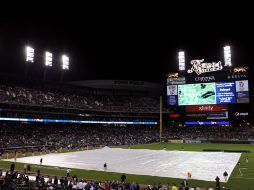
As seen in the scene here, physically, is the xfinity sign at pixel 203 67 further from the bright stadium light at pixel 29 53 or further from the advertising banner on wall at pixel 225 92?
the bright stadium light at pixel 29 53

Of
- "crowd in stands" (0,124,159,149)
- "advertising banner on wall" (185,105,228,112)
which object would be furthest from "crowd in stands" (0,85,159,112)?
"advertising banner on wall" (185,105,228,112)

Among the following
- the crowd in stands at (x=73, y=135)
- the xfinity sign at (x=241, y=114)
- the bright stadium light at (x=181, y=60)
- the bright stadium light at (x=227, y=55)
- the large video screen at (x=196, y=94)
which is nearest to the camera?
the crowd in stands at (x=73, y=135)

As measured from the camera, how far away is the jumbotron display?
271 ft

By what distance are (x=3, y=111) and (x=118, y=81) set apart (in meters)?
50.2

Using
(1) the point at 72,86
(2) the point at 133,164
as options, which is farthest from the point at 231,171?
(1) the point at 72,86

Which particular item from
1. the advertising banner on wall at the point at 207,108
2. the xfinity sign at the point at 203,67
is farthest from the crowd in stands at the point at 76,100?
the xfinity sign at the point at 203,67

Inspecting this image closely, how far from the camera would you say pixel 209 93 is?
86562mm

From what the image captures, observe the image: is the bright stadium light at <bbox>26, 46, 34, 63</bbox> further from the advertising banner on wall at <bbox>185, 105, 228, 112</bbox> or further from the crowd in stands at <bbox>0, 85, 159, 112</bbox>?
the advertising banner on wall at <bbox>185, 105, 228, 112</bbox>

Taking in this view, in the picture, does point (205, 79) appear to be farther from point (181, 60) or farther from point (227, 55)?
point (181, 60)

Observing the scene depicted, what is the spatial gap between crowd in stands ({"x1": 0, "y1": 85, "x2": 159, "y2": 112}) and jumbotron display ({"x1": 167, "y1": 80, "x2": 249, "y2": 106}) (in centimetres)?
1538

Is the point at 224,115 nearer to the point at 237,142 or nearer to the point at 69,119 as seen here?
the point at 237,142

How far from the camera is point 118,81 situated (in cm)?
10900

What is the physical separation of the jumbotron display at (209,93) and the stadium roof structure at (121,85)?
2199 centimetres

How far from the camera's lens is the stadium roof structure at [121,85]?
350 feet
